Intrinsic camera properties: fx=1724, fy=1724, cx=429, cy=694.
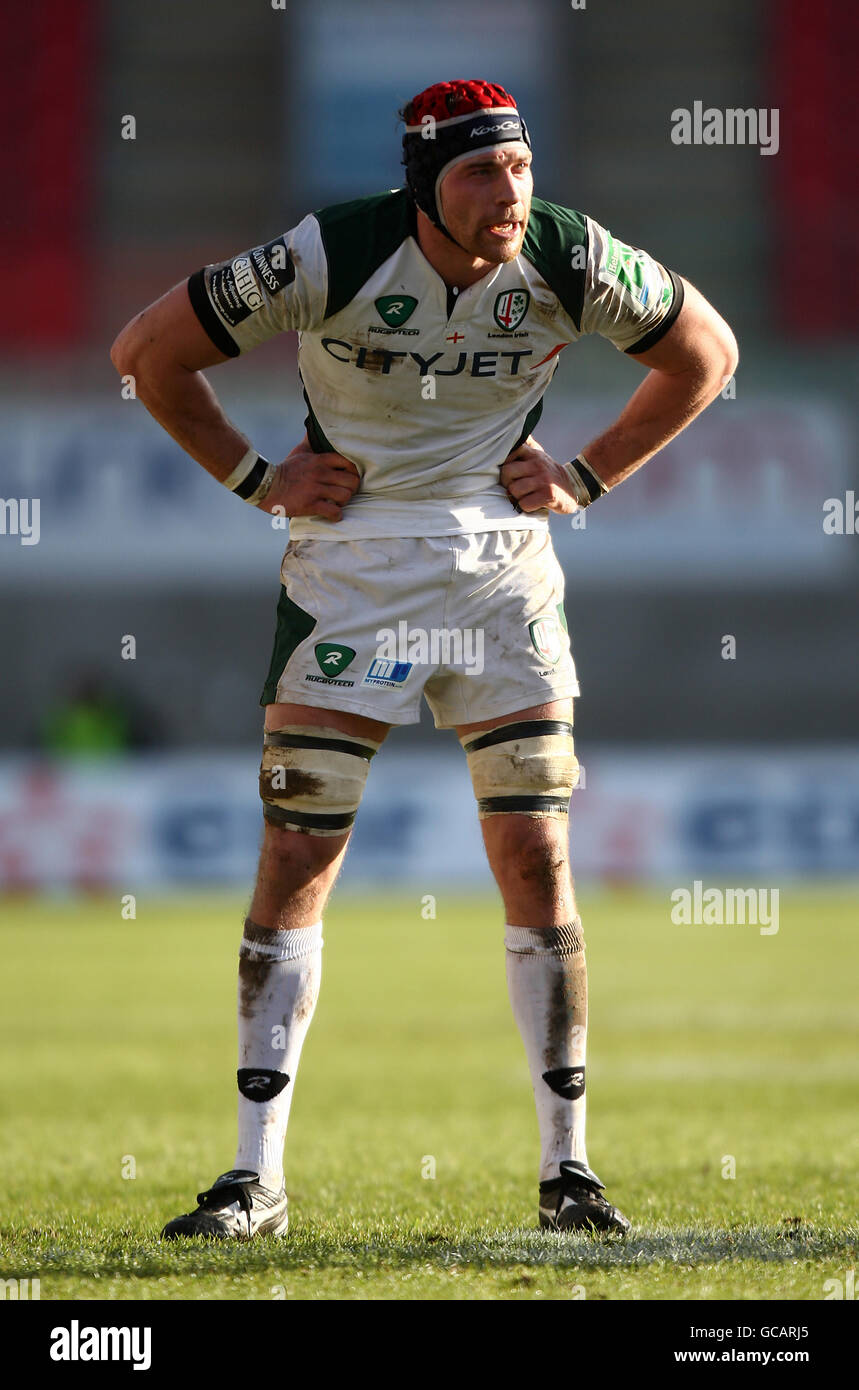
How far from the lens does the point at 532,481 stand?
13.4 feet

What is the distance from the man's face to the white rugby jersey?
0.12 metres

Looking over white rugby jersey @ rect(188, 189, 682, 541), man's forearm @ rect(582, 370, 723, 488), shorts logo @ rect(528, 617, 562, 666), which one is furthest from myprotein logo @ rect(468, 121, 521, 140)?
shorts logo @ rect(528, 617, 562, 666)

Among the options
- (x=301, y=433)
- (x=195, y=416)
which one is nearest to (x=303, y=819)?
(x=195, y=416)

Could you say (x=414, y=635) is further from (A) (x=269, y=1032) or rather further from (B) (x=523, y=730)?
(A) (x=269, y=1032)

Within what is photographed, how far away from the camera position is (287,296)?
12.3 ft

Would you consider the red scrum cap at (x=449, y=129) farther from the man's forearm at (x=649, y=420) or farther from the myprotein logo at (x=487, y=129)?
the man's forearm at (x=649, y=420)

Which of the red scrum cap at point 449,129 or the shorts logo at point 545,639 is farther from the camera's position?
the shorts logo at point 545,639

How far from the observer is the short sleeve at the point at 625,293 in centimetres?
385

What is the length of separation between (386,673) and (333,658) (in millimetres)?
125

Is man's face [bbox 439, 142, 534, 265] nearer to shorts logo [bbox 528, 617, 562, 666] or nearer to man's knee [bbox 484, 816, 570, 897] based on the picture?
shorts logo [bbox 528, 617, 562, 666]
